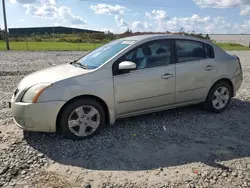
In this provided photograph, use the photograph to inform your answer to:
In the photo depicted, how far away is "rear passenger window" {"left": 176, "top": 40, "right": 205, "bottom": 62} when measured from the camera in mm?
4832

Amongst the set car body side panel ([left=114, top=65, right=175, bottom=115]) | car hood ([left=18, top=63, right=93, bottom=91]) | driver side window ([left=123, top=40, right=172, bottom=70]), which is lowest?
car body side panel ([left=114, top=65, right=175, bottom=115])

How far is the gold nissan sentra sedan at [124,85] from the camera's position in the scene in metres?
3.82

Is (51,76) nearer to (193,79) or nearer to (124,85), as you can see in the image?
(124,85)

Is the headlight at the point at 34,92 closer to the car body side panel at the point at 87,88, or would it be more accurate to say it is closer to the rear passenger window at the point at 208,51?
the car body side panel at the point at 87,88

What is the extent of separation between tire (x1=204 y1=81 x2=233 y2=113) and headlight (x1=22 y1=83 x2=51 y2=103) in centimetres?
325

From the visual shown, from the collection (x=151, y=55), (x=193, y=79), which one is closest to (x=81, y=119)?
(x=151, y=55)

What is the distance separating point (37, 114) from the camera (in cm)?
376

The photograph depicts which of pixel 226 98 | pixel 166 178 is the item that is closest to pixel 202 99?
pixel 226 98

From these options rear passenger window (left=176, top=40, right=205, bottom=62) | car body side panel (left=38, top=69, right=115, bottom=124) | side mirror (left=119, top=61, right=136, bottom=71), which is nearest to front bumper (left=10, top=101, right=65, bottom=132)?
car body side panel (left=38, top=69, right=115, bottom=124)

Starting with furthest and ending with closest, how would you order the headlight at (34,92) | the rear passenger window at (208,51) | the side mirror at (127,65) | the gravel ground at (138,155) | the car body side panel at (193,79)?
1. the rear passenger window at (208,51)
2. the car body side panel at (193,79)
3. the side mirror at (127,65)
4. the headlight at (34,92)
5. the gravel ground at (138,155)

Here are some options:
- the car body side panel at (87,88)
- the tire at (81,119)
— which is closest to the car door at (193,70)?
the car body side panel at (87,88)

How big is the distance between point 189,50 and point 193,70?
0.41 metres

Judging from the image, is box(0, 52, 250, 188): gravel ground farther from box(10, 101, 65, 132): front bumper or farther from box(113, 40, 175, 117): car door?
box(113, 40, 175, 117): car door

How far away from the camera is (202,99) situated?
518 centimetres
